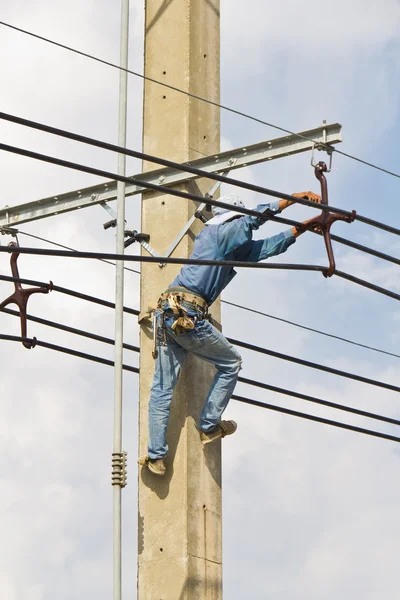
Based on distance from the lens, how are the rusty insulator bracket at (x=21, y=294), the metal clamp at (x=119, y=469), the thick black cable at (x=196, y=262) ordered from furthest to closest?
1. the rusty insulator bracket at (x=21, y=294)
2. the metal clamp at (x=119, y=469)
3. the thick black cable at (x=196, y=262)

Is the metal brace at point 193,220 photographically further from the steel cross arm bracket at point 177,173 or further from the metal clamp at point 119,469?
the metal clamp at point 119,469

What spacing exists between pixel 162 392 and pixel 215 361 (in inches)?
18.9

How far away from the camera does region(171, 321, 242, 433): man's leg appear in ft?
A: 35.6

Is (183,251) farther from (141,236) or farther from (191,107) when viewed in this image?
(191,107)

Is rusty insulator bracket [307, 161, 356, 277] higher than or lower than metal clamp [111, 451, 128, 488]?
higher

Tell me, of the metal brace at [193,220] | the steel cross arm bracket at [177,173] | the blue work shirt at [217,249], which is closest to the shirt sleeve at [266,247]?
the blue work shirt at [217,249]

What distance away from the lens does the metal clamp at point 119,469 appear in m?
10.5

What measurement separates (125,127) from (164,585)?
3305mm

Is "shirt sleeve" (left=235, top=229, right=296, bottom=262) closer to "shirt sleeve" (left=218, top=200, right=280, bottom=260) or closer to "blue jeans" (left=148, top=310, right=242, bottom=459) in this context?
"shirt sleeve" (left=218, top=200, right=280, bottom=260)

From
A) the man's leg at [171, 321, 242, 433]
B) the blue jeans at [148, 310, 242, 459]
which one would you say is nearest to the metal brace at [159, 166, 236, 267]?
the blue jeans at [148, 310, 242, 459]

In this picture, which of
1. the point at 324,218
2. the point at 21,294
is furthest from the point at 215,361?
the point at 21,294

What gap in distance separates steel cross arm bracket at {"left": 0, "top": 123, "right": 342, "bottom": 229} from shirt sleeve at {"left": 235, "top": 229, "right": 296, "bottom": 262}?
569 mm

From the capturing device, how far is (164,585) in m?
10.5

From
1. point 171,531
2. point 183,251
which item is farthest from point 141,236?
point 171,531
